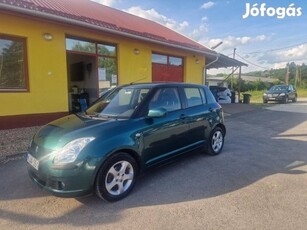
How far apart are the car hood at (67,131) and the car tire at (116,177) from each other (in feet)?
1.56

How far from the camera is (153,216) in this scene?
310 cm

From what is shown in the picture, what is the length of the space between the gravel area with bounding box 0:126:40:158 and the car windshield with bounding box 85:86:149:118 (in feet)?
7.71

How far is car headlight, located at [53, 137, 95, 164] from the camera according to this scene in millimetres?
3146

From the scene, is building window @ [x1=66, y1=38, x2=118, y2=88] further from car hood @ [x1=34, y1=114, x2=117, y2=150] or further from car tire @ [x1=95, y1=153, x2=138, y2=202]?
car tire @ [x1=95, y1=153, x2=138, y2=202]

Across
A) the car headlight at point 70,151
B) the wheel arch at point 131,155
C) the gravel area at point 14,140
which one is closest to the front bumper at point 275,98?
the gravel area at point 14,140

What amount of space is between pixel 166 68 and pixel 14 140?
27.6 feet

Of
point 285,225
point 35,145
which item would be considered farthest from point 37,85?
point 285,225

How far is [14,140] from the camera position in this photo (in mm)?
6363

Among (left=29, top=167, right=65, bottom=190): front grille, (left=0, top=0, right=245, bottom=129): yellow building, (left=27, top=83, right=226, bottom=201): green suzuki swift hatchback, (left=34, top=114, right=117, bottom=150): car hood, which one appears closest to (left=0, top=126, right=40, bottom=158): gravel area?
(left=0, top=0, right=245, bottom=129): yellow building

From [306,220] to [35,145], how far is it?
3.67 metres

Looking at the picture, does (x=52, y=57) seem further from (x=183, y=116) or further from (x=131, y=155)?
(x=131, y=155)

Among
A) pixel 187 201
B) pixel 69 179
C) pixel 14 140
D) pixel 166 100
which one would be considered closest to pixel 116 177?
pixel 69 179

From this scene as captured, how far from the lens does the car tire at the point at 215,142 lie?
5.48 meters

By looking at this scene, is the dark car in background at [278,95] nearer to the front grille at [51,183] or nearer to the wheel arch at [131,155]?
the wheel arch at [131,155]
